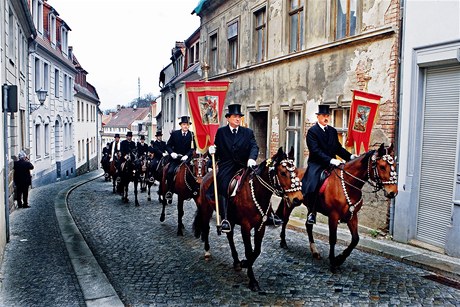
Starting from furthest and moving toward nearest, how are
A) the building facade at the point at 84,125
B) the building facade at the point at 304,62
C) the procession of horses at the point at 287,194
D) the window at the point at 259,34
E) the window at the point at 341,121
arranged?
1. the building facade at the point at 84,125
2. the window at the point at 259,34
3. the window at the point at 341,121
4. the building facade at the point at 304,62
5. the procession of horses at the point at 287,194

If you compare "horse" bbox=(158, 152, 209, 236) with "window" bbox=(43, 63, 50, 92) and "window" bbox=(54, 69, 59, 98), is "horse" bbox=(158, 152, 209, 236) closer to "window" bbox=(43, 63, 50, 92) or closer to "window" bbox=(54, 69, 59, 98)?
"window" bbox=(43, 63, 50, 92)

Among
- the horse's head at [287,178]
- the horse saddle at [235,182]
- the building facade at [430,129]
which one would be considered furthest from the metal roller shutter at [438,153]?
the horse saddle at [235,182]

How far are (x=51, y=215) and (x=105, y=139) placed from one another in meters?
75.3

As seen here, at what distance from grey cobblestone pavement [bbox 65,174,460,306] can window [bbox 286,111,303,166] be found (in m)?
3.58

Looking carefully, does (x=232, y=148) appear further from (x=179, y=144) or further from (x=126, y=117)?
(x=126, y=117)

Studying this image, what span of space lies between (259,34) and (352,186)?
10097mm

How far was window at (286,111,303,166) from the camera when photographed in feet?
44.5

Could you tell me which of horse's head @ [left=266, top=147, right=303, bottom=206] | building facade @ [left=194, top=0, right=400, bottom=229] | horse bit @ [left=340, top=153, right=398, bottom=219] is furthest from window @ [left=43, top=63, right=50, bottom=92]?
horse's head @ [left=266, top=147, right=303, bottom=206]

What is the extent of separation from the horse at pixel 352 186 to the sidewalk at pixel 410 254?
134 centimetres

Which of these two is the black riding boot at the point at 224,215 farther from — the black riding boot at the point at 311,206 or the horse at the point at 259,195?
the black riding boot at the point at 311,206

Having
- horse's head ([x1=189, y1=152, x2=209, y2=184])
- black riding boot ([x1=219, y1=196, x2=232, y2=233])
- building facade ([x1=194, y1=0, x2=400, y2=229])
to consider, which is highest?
building facade ([x1=194, y1=0, x2=400, y2=229])

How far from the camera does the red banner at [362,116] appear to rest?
9.26 m

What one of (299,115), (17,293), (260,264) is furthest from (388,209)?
(17,293)

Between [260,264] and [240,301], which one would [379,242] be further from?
[240,301]
